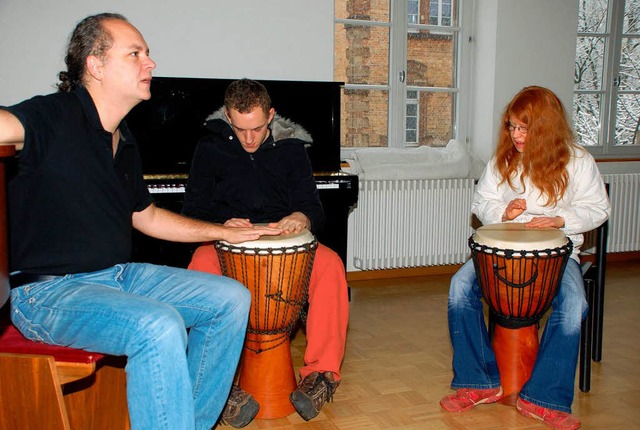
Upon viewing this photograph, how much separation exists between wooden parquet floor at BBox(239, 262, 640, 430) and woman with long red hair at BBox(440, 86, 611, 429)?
0.35 feet

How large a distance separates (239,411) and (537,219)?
136 cm

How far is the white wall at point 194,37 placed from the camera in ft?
11.7

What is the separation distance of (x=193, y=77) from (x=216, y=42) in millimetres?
270

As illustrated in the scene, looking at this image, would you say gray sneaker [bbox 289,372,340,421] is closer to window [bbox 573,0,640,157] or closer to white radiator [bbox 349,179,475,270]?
white radiator [bbox 349,179,475,270]

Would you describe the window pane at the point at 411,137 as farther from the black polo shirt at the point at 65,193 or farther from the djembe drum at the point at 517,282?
the black polo shirt at the point at 65,193

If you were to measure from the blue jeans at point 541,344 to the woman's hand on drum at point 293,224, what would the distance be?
646 millimetres

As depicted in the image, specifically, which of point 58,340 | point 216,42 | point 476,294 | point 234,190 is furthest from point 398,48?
point 58,340

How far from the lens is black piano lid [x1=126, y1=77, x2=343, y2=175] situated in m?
3.53

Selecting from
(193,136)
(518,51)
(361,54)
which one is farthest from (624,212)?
(193,136)

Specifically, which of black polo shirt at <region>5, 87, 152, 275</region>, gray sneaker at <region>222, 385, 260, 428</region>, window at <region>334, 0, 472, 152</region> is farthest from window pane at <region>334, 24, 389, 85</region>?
black polo shirt at <region>5, 87, 152, 275</region>

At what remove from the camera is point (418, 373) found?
288cm

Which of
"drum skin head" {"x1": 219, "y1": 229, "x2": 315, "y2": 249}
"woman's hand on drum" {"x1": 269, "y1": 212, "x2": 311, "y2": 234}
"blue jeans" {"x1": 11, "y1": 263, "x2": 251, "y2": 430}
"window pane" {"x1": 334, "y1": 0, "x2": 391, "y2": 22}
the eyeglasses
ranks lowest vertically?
"blue jeans" {"x1": 11, "y1": 263, "x2": 251, "y2": 430}

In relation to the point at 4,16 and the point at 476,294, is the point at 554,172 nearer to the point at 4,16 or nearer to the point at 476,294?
the point at 476,294

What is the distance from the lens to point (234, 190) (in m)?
2.87
